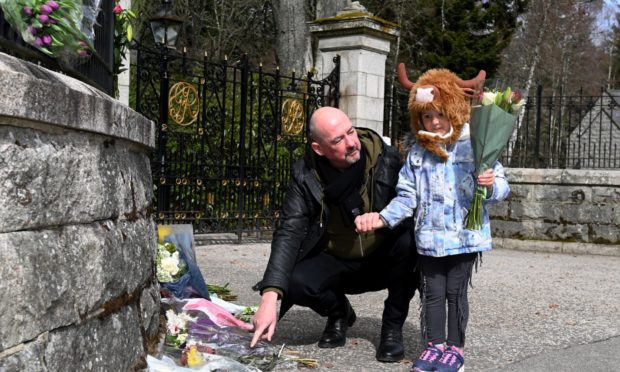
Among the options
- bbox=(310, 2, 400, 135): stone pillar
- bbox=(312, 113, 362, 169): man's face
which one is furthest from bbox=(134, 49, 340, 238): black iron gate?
bbox=(312, 113, 362, 169): man's face

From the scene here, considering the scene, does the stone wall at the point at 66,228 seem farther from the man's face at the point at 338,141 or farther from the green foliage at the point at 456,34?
the green foliage at the point at 456,34

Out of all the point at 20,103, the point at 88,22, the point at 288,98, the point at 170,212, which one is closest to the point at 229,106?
the point at 288,98

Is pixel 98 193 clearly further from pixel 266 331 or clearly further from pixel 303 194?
pixel 303 194

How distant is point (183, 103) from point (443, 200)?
6.09m

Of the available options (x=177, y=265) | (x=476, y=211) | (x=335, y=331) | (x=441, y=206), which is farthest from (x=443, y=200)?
(x=177, y=265)

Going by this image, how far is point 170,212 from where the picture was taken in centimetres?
933

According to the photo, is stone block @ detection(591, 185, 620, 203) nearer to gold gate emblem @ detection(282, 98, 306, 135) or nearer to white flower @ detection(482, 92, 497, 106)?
gold gate emblem @ detection(282, 98, 306, 135)

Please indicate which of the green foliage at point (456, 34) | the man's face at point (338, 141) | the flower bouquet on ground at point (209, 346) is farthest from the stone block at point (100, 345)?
the green foliage at point (456, 34)

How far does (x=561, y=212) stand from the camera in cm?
1136

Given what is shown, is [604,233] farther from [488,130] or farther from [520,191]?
[488,130]

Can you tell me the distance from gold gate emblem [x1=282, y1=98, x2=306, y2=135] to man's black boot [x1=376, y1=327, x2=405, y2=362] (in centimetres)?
665

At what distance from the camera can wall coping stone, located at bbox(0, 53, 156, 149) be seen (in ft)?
7.01

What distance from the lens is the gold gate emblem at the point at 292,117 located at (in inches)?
419

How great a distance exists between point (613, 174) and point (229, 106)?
18.2 ft
